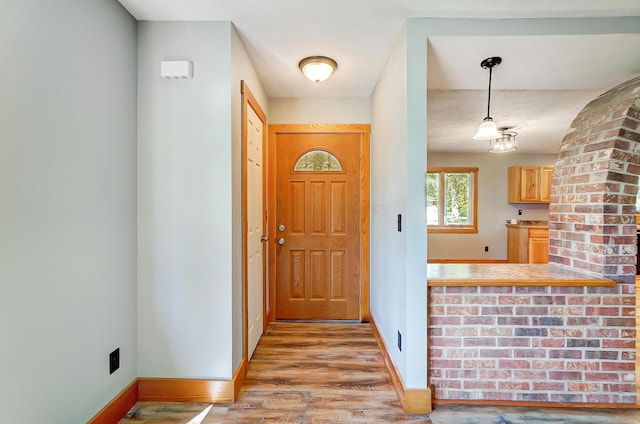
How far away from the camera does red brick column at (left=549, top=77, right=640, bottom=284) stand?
177 cm

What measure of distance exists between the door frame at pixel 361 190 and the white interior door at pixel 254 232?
24cm

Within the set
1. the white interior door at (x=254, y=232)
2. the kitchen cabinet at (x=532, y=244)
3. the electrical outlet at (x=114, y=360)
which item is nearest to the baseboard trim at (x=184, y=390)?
the electrical outlet at (x=114, y=360)

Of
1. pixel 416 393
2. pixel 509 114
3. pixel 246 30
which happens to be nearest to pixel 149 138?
pixel 246 30

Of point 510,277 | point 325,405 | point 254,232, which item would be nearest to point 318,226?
point 254,232

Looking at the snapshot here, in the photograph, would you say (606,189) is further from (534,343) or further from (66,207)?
(66,207)

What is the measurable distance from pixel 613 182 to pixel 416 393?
170cm

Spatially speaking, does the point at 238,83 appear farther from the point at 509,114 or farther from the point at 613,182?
the point at 509,114

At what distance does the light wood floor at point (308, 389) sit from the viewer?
5.59 ft

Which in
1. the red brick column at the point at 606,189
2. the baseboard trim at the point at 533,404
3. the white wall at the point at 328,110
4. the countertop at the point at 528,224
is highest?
the white wall at the point at 328,110

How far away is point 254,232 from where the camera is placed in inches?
97.7

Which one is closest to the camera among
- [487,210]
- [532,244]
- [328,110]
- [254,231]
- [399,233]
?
[399,233]

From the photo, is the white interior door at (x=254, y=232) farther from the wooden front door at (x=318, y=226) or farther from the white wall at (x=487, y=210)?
the white wall at (x=487, y=210)

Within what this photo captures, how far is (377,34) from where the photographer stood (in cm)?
191

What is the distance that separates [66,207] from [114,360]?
892 millimetres
